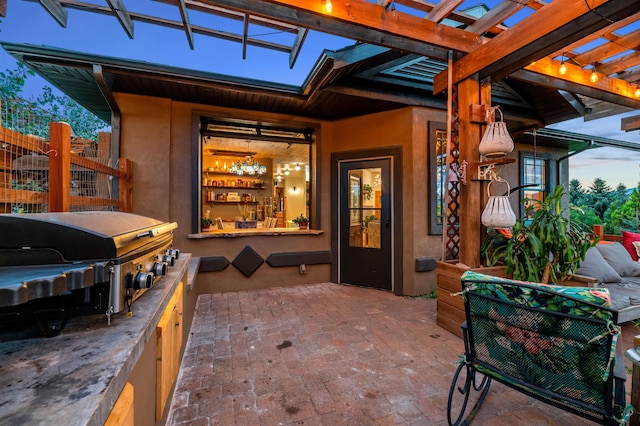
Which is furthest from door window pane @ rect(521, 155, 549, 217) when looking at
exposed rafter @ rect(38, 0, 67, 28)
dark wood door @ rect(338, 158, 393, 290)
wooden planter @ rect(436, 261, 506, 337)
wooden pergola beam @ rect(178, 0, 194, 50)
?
exposed rafter @ rect(38, 0, 67, 28)

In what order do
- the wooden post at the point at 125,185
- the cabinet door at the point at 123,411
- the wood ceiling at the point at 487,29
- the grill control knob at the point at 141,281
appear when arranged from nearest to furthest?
1. the cabinet door at the point at 123,411
2. the grill control knob at the point at 141,281
3. the wood ceiling at the point at 487,29
4. the wooden post at the point at 125,185

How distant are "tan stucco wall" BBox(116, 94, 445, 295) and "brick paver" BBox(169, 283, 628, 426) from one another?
0.95m

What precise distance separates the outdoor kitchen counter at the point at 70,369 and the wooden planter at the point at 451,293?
2719mm

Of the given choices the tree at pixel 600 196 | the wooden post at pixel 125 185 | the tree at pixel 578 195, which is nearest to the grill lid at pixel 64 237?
the wooden post at pixel 125 185

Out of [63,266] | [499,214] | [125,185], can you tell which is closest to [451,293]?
[499,214]

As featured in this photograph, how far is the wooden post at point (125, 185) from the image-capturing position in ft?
10.9

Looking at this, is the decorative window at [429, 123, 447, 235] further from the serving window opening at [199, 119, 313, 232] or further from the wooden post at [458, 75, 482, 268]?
the serving window opening at [199, 119, 313, 232]

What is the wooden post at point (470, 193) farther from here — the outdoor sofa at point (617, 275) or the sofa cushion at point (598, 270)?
the sofa cushion at point (598, 270)

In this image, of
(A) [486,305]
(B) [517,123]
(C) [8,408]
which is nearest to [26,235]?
(C) [8,408]

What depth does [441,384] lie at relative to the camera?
2.03 metres

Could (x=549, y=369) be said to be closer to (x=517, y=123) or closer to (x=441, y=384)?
(x=441, y=384)

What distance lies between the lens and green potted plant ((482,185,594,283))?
244cm

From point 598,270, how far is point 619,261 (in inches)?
26.7

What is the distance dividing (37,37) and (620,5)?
48.4 m
